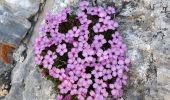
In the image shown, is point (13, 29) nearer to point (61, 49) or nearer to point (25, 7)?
point (25, 7)

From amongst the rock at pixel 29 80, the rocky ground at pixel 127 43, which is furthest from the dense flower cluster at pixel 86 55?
the rock at pixel 29 80

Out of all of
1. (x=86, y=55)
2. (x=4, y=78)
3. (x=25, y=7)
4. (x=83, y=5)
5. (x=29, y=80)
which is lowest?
(x=4, y=78)

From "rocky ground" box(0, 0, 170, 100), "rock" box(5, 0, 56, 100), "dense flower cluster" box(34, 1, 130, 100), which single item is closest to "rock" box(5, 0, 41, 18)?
"rocky ground" box(0, 0, 170, 100)

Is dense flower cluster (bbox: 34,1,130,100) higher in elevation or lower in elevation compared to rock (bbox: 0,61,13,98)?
higher

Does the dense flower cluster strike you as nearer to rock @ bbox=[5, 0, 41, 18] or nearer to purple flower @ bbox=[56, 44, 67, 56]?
purple flower @ bbox=[56, 44, 67, 56]

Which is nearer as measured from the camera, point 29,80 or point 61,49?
point 61,49

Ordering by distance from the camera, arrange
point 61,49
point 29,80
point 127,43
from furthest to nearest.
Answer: point 29,80 → point 127,43 → point 61,49

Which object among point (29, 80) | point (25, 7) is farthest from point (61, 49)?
point (25, 7)

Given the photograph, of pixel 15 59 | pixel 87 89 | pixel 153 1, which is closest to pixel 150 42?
pixel 153 1

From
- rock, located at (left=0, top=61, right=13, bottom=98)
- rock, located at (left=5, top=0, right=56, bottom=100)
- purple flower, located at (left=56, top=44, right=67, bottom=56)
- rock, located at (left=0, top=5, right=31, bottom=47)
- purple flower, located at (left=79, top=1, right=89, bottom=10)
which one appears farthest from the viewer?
rock, located at (left=0, top=5, right=31, bottom=47)
